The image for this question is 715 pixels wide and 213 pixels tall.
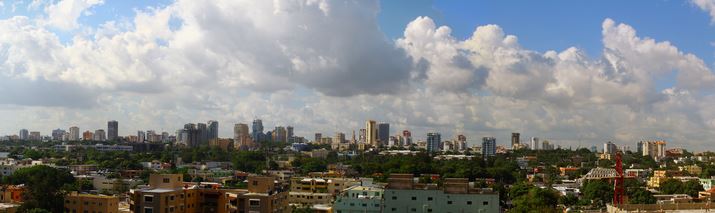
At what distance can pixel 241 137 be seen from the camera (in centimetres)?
10806

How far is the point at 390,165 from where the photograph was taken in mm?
53781

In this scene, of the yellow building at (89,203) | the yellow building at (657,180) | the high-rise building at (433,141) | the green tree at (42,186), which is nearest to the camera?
the yellow building at (89,203)

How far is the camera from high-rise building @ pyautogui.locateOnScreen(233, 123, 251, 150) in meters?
106

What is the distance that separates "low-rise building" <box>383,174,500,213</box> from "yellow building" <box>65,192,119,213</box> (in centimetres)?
910

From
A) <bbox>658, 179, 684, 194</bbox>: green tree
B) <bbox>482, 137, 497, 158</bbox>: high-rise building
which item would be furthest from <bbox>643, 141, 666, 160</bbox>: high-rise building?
<bbox>658, 179, 684, 194</bbox>: green tree

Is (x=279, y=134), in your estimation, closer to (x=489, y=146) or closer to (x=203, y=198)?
(x=489, y=146)

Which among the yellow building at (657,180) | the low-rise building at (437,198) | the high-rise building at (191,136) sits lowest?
the yellow building at (657,180)

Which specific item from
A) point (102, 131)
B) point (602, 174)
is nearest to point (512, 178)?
point (602, 174)

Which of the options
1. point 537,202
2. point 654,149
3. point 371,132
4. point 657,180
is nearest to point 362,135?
point 371,132

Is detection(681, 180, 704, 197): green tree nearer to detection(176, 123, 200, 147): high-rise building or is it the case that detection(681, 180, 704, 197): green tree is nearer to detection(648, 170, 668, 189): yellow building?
detection(648, 170, 668, 189): yellow building

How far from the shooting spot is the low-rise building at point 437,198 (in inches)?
906

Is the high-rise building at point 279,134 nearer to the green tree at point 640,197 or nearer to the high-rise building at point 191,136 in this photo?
the high-rise building at point 191,136

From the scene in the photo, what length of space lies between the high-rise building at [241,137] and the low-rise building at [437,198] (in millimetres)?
81858

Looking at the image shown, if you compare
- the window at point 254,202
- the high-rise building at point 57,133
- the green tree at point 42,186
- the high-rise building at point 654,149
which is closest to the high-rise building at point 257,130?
the high-rise building at point 57,133
